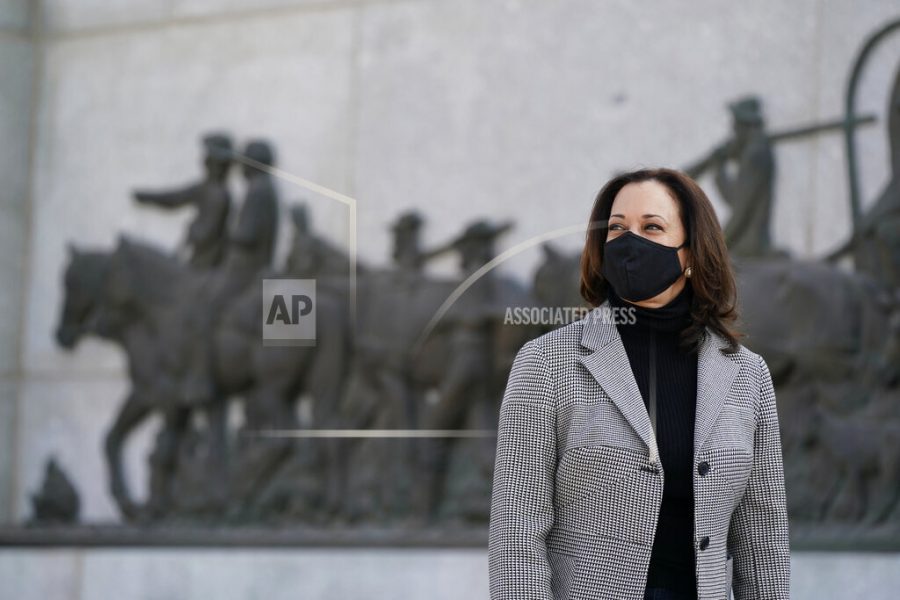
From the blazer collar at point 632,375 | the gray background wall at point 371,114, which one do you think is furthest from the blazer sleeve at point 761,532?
the gray background wall at point 371,114

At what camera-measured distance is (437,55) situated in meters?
8.22

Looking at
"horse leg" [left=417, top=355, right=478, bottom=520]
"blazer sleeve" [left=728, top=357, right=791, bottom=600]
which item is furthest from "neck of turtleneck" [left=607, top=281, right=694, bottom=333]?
"horse leg" [left=417, top=355, right=478, bottom=520]

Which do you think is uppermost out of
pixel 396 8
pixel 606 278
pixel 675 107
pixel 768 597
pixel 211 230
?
pixel 396 8

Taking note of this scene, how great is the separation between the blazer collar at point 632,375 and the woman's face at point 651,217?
3.4 inches

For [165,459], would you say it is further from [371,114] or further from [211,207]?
[371,114]

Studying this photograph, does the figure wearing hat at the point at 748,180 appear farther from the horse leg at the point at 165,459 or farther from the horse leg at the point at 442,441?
the horse leg at the point at 165,459

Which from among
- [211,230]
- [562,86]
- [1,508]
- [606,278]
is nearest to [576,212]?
[562,86]

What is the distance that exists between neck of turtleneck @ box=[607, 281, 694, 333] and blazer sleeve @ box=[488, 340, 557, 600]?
189 millimetres

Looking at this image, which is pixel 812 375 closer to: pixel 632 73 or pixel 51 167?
pixel 632 73

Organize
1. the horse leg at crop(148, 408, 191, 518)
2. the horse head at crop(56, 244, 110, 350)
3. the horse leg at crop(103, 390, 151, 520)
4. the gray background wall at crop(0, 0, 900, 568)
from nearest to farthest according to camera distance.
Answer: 1. the gray background wall at crop(0, 0, 900, 568)
2. the horse leg at crop(148, 408, 191, 518)
3. the horse leg at crop(103, 390, 151, 520)
4. the horse head at crop(56, 244, 110, 350)

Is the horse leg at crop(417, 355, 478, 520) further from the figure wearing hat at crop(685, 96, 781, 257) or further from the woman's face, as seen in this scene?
the woman's face

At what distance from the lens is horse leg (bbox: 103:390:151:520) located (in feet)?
28.6

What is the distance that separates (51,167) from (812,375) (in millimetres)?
5025

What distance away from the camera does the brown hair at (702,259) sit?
93.3 inches
